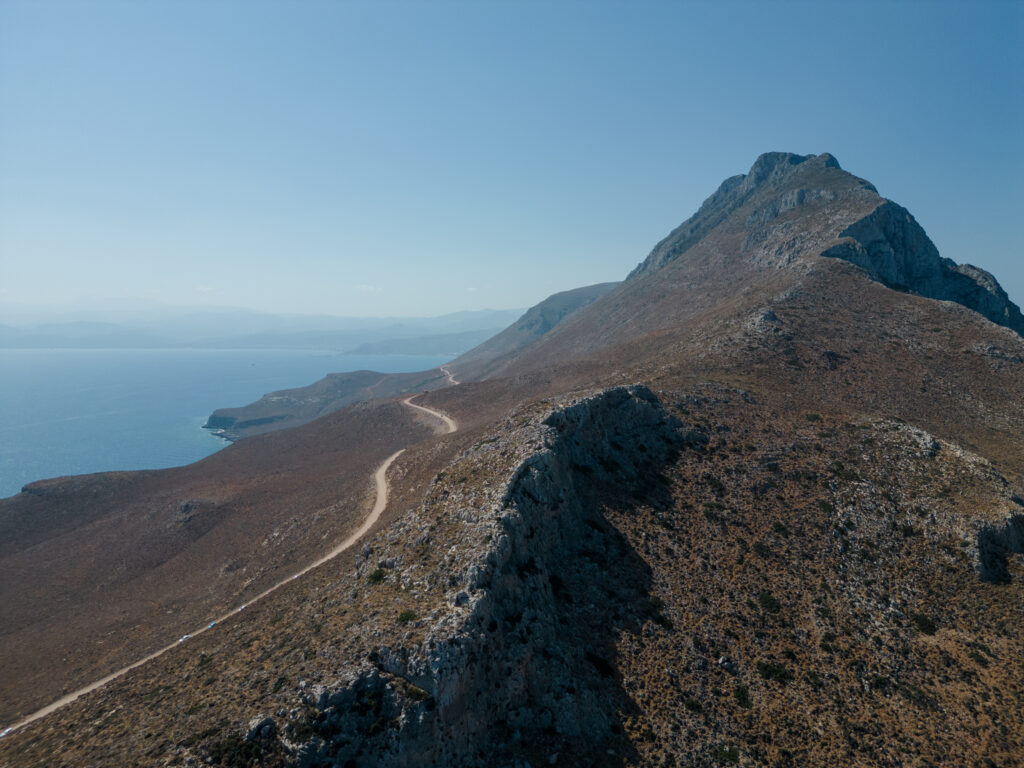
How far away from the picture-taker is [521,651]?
25.2 m

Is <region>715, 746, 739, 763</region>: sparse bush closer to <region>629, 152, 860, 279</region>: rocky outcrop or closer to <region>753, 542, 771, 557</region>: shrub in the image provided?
<region>753, 542, 771, 557</region>: shrub

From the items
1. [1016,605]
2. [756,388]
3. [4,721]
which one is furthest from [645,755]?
[756,388]

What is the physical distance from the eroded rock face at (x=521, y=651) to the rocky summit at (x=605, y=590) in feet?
0.47

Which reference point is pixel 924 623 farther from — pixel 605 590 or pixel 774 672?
pixel 605 590

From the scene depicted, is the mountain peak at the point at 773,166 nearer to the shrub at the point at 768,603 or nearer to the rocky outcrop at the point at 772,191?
the rocky outcrop at the point at 772,191

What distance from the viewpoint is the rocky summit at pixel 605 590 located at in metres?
22.6

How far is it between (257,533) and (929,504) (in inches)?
2895

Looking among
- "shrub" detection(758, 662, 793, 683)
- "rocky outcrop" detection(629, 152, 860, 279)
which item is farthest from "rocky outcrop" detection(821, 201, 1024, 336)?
"shrub" detection(758, 662, 793, 683)

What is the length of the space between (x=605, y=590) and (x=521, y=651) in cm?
916

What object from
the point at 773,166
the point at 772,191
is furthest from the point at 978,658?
the point at 773,166

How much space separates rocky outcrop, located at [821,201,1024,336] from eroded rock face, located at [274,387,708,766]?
101 m

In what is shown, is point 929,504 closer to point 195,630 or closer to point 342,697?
point 342,697

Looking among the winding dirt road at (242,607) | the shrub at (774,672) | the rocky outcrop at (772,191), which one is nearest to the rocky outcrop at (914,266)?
the rocky outcrop at (772,191)

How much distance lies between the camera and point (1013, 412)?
198ft
